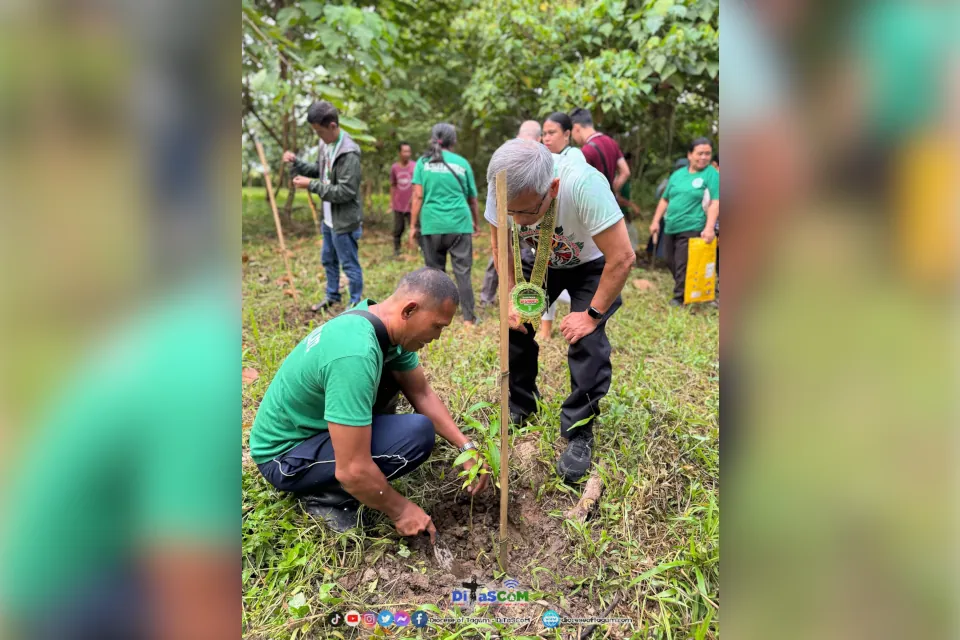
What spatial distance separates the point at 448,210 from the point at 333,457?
3180 mm

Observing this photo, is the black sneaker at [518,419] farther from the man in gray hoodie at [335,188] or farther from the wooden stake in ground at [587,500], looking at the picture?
the man in gray hoodie at [335,188]

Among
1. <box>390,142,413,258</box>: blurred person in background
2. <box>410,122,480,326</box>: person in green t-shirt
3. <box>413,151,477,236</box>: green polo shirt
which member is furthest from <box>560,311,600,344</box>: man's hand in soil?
<box>390,142,413,258</box>: blurred person in background

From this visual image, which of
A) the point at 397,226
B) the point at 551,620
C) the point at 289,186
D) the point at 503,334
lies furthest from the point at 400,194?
the point at 551,620

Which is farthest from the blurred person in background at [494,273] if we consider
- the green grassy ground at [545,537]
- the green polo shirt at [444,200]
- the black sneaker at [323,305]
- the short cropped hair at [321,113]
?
the green grassy ground at [545,537]

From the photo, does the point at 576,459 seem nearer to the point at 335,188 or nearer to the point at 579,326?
the point at 579,326

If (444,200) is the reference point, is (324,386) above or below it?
below

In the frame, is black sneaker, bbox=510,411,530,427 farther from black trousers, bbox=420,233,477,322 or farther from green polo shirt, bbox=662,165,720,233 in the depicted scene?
green polo shirt, bbox=662,165,720,233

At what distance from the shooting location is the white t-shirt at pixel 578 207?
90.7 inches

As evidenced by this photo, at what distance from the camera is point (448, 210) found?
16.1 feet

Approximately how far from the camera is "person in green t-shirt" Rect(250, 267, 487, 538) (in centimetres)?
189
